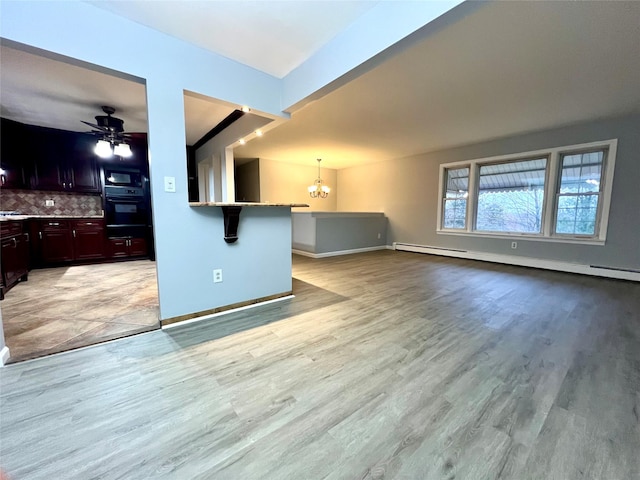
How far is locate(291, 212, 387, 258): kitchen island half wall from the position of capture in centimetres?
553

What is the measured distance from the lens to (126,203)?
5047 mm

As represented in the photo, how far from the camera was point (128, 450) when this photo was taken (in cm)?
107

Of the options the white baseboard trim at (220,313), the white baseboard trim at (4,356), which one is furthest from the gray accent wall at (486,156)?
the white baseboard trim at (4,356)

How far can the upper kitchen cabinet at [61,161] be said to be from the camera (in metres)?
4.29

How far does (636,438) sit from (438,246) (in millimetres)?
4985

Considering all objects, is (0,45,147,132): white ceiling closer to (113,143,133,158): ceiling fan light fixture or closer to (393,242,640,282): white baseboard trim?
(113,143,133,158): ceiling fan light fixture

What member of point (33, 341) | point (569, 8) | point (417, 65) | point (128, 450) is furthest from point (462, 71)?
point (33, 341)

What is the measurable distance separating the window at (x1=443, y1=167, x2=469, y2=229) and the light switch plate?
215 inches

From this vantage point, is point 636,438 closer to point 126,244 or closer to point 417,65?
point 417,65

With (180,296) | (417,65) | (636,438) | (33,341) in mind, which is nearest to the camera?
(636,438)

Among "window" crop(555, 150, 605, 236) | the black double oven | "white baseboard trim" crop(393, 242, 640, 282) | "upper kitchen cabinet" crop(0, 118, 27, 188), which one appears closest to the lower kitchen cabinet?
the black double oven

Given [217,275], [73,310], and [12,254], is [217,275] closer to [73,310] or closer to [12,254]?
[73,310]

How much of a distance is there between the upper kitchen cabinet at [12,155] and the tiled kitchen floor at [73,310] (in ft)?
5.04

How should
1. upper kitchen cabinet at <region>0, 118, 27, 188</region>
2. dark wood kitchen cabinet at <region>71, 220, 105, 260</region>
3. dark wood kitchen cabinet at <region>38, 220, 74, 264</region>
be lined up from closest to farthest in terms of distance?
upper kitchen cabinet at <region>0, 118, 27, 188</region>, dark wood kitchen cabinet at <region>38, 220, 74, 264</region>, dark wood kitchen cabinet at <region>71, 220, 105, 260</region>
